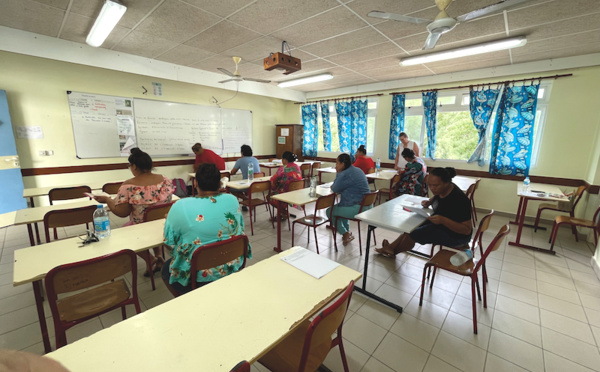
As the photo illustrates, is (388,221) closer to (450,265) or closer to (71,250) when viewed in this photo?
(450,265)

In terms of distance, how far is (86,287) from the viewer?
4.35 feet

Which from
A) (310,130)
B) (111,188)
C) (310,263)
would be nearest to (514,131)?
(310,130)

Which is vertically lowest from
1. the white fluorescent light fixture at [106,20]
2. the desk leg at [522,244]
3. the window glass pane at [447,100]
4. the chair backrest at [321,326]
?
the desk leg at [522,244]

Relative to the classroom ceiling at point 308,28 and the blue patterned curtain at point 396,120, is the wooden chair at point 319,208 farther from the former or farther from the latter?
the blue patterned curtain at point 396,120

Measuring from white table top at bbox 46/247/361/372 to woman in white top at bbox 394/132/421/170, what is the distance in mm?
4775

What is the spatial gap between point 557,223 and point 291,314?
13.5ft

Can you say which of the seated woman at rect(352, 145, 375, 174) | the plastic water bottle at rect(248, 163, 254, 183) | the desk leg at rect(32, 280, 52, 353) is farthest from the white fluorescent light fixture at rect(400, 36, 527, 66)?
the desk leg at rect(32, 280, 52, 353)

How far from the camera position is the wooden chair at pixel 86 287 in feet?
4.15

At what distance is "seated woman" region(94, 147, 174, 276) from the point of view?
2.26 metres

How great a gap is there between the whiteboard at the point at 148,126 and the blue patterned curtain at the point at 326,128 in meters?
2.28

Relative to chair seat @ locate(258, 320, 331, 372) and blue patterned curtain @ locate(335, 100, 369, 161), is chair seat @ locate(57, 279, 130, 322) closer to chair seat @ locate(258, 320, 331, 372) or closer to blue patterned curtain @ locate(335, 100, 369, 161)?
chair seat @ locate(258, 320, 331, 372)

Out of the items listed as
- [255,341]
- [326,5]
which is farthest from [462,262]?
[326,5]

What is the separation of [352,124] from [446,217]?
4758 millimetres

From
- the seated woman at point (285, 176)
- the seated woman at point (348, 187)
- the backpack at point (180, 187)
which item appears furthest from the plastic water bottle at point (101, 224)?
the backpack at point (180, 187)
